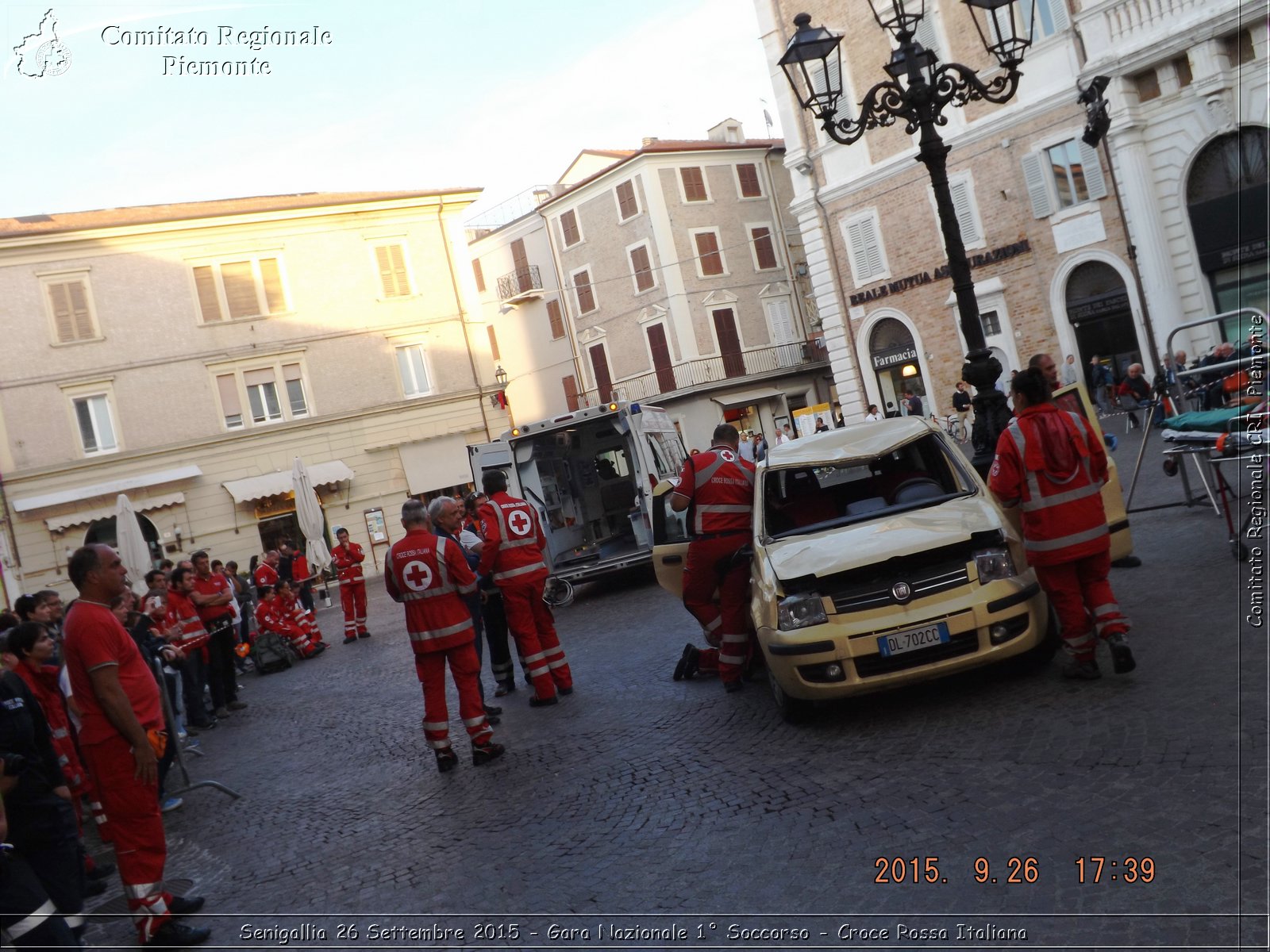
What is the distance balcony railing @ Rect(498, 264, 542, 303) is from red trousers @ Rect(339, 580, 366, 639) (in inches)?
1379

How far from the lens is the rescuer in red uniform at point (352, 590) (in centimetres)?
1845

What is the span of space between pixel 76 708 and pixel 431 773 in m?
2.99

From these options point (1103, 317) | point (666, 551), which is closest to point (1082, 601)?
point (666, 551)

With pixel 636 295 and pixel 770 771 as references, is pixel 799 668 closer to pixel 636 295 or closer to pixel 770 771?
pixel 770 771

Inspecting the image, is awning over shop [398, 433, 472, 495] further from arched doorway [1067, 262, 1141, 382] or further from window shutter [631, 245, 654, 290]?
arched doorway [1067, 262, 1141, 382]

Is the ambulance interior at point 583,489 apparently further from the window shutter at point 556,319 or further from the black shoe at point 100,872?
the window shutter at point 556,319

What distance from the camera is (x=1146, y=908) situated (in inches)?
145

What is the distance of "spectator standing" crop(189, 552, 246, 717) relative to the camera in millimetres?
13000

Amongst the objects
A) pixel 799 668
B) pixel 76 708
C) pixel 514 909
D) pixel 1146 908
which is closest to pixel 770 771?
pixel 799 668

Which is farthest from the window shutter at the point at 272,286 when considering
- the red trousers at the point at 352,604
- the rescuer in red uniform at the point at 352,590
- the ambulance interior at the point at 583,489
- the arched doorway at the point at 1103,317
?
the arched doorway at the point at 1103,317

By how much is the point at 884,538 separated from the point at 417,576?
10.4 ft

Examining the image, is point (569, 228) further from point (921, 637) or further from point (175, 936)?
point (175, 936)

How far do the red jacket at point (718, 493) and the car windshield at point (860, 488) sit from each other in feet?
0.81
